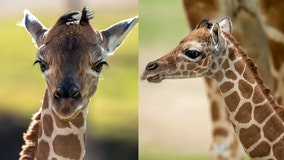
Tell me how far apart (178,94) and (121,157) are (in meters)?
1.44

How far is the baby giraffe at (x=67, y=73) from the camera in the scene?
4.60m

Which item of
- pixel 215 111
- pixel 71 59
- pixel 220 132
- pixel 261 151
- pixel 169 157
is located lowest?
pixel 261 151

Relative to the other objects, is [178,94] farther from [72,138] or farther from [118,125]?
[72,138]

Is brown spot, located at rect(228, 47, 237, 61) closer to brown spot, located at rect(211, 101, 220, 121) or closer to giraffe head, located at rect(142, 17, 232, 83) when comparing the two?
giraffe head, located at rect(142, 17, 232, 83)

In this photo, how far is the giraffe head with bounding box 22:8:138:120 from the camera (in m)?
4.51

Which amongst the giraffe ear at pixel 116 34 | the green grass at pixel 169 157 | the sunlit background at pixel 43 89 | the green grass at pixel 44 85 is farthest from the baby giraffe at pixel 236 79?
the green grass at pixel 169 157

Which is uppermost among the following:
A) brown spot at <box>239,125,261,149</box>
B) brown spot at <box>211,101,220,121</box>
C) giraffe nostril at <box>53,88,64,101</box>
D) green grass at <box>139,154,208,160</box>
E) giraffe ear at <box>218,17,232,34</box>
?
green grass at <box>139,154,208,160</box>

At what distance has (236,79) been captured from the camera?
5156mm

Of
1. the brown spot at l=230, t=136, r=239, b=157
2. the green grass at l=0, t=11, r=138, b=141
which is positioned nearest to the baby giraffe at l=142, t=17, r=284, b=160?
the brown spot at l=230, t=136, r=239, b=157

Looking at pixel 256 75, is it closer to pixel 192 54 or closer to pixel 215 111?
pixel 192 54

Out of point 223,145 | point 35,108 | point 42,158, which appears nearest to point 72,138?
point 42,158

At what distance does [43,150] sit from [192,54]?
0.73m

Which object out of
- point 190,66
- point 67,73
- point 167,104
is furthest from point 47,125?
point 167,104

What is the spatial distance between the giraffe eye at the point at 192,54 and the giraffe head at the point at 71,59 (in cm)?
36
